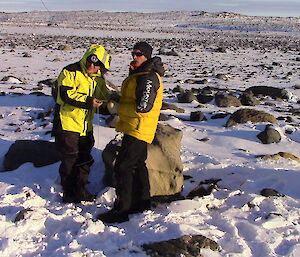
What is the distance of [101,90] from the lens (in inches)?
191

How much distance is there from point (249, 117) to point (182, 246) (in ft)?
17.5

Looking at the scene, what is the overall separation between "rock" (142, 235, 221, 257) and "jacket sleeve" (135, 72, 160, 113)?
1250 mm

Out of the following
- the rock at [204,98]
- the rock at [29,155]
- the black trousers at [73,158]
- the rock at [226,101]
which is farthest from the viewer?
the rock at [204,98]

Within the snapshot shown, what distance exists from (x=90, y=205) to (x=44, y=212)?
548mm

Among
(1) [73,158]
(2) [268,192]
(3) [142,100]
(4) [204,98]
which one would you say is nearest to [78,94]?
(1) [73,158]

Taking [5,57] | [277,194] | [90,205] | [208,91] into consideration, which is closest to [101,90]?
[90,205]

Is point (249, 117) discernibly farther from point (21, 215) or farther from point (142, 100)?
point (21, 215)

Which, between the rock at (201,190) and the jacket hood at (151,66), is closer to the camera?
the jacket hood at (151,66)

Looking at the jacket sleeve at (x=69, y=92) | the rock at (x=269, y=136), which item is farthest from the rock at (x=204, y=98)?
the jacket sleeve at (x=69, y=92)

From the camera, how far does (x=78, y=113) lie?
15.3 ft

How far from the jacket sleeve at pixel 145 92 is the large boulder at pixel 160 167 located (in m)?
1.27

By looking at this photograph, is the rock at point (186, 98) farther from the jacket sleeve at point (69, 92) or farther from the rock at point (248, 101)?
the jacket sleeve at point (69, 92)

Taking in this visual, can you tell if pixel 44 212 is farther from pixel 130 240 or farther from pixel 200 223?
pixel 200 223

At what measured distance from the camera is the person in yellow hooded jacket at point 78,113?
14.8 ft
